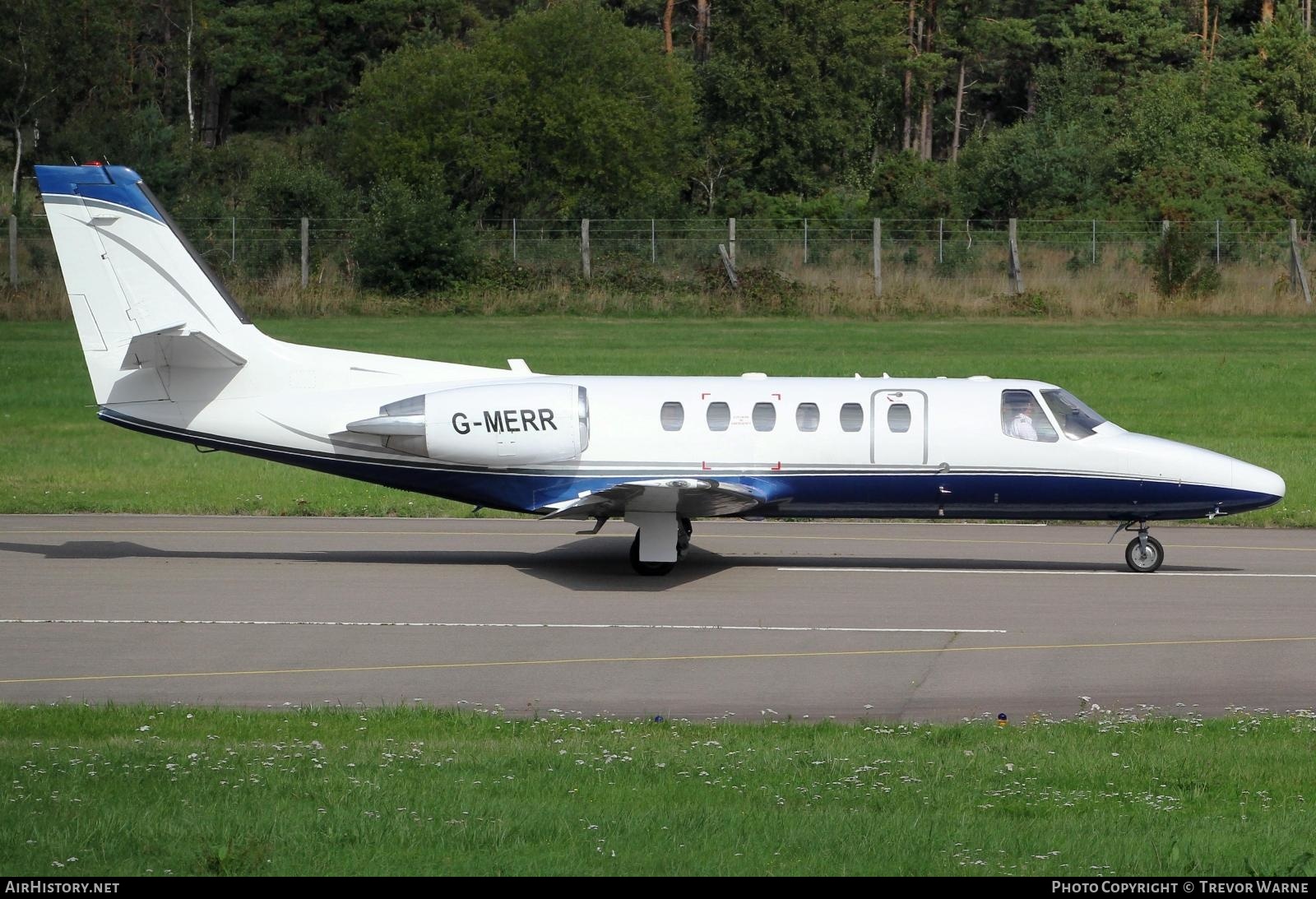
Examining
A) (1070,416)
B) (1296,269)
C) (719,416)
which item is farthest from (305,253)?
(1070,416)

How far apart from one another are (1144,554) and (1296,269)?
38.3 m

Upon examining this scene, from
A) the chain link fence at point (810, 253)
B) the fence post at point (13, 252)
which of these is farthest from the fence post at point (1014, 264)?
the fence post at point (13, 252)

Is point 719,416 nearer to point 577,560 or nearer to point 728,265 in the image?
point 577,560

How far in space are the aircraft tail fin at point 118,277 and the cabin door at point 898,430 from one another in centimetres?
738

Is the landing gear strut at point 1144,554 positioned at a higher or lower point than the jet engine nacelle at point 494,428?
lower

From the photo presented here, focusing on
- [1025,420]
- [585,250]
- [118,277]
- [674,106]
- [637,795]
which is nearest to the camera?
[637,795]

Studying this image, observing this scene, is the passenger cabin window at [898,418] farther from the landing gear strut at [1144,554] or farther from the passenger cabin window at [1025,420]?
the landing gear strut at [1144,554]

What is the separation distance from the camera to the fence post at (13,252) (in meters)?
49.4

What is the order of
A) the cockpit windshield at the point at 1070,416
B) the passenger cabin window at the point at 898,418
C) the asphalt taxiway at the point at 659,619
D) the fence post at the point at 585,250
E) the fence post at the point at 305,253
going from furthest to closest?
the fence post at the point at 585,250 < the fence post at the point at 305,253 < the cockpit windshield at the point at 1070,416 < the passenger cabin window at the point at 898,418 < the asphalt taxiway at the point at 659,619

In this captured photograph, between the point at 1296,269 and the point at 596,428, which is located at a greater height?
the point at 1296,269

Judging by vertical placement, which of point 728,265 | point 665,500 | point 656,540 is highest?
point 728,265

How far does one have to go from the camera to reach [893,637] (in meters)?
14.8

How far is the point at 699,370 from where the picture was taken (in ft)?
120
